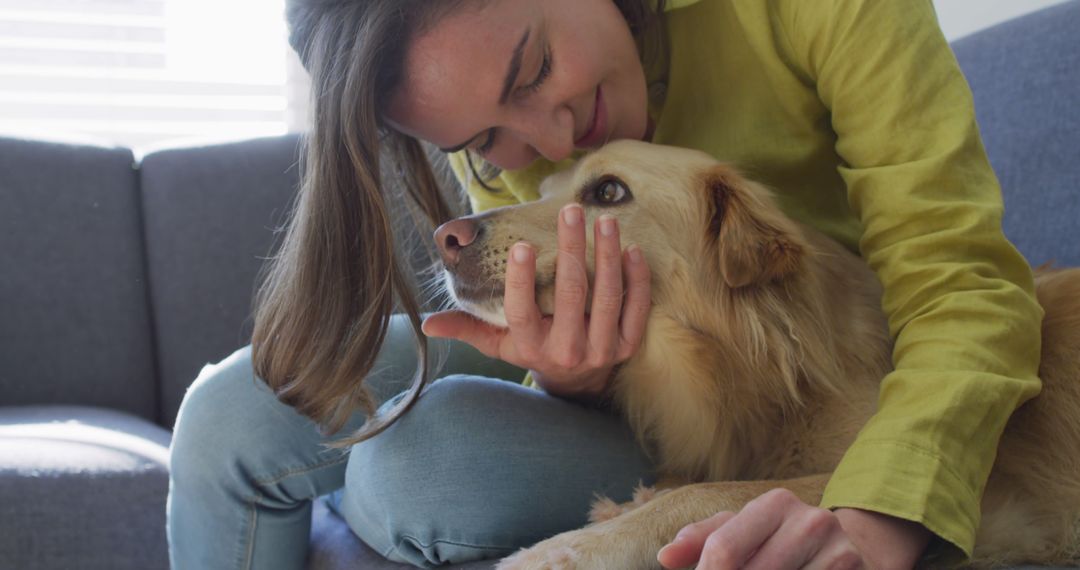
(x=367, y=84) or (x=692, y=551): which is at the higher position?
(x=367, y=84)

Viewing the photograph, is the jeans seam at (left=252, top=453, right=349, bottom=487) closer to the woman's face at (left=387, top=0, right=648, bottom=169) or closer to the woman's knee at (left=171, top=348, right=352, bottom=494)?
the woman's knee at (left=171, top=348, right=352, bottom=494)

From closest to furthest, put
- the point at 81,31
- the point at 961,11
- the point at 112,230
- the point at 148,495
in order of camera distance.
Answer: the point at 148,495, the point at 961,11, the point at 112,230, the point at 81,31

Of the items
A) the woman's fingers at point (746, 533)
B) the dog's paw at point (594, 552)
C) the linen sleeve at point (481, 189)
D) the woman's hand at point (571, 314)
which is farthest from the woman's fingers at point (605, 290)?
the linen sleeve at point (481, 189)

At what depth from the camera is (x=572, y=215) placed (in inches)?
39.9

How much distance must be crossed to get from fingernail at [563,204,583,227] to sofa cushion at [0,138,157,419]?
1.85 m

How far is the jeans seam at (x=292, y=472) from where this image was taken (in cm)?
122

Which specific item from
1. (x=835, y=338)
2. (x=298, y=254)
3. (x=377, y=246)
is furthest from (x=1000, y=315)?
(x=298, y=254)

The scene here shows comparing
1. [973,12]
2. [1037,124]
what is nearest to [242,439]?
[1037,124]

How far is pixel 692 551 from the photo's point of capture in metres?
0.74

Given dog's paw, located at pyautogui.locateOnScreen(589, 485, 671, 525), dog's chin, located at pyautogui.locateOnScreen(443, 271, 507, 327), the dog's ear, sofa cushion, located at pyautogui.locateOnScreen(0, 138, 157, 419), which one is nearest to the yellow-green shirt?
the dog's ear

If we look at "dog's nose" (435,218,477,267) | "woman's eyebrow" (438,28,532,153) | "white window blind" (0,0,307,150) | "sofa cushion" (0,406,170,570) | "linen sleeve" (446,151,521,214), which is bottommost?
"sofa cushion" (0,406,170,570)

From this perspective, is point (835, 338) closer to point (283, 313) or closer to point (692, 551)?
point (692, 551)

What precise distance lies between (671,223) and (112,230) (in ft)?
6.15

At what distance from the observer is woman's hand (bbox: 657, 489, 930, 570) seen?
0.72 m
